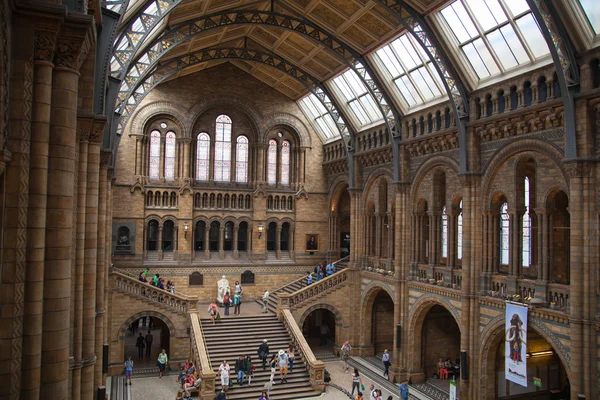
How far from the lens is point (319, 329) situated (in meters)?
34.0

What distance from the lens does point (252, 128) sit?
33.4m


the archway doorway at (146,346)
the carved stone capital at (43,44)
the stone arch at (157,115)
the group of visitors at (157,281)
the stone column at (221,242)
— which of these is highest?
the stone arch at (157,115)

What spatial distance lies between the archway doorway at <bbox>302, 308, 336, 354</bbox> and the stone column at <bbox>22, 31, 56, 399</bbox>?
26510 mm

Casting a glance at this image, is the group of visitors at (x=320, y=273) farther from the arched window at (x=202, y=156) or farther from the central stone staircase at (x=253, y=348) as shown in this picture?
the arched window at (x=202, y=156)

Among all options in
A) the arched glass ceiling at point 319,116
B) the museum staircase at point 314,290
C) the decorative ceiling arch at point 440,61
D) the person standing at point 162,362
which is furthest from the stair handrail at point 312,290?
the decorative ceiling arch at point 440,61

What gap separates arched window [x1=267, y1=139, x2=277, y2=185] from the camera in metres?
33.8

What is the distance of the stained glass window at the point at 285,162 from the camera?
3425cm

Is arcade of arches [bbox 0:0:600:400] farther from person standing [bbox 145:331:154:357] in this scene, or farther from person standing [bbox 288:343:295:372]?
person standing [bbox 288:343:295:372]

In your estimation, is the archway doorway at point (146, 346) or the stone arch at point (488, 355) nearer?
the stone arch at point (488, 355)

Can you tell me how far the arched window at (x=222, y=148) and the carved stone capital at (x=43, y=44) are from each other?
26599mm

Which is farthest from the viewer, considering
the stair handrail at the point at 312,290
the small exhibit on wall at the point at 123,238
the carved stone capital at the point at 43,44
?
the small exhibit on wall at the point at 123,238

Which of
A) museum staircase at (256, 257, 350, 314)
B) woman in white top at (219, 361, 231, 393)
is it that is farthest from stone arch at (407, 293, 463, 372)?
woman in white top at (219, 361, 231, 393)

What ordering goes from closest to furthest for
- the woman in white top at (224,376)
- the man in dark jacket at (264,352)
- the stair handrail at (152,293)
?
the woman in white top at (224,376) < the man in dark jacket at (264,352) < the stair handrail at (152,293)

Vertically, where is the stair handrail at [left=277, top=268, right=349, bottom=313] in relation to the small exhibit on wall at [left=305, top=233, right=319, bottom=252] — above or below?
below
